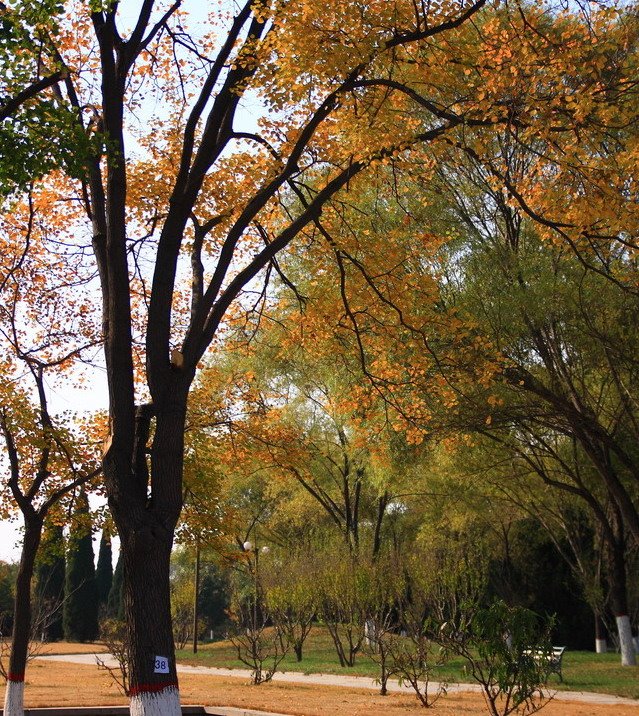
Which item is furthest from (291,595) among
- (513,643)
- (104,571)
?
(104,571)

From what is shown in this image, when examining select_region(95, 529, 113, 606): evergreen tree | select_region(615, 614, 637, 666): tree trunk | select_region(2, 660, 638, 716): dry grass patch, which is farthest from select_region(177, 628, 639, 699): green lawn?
select_region(95, 529, 113, 606): evergreen tree

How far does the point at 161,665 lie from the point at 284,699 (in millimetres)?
8006

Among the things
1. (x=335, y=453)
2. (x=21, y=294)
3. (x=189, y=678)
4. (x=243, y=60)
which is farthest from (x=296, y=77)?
(x=335, y=453)

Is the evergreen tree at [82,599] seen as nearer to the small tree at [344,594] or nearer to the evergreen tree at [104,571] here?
the evergreen tree at [104,571]

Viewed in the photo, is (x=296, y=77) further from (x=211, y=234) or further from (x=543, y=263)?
(x=543, y=263)

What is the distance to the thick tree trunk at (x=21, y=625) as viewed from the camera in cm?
1048

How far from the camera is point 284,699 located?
543 inches

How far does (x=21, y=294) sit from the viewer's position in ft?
38.7

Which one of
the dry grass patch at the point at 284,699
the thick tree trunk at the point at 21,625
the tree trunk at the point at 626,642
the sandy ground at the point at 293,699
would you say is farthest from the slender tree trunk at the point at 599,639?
the thick tree trunk at the point at 21,625

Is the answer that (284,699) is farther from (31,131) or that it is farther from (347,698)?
(31,131)

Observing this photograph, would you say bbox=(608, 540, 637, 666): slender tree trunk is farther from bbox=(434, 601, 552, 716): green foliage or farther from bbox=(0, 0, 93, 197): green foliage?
bbox=(0, 0, 93, 197): green foliage

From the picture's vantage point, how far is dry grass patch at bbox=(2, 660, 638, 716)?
39.2 ft

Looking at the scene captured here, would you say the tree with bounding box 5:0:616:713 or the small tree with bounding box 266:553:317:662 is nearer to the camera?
the tree with bounding box 5:0:616:713

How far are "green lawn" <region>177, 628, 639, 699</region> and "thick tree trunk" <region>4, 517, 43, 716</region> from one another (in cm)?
554
